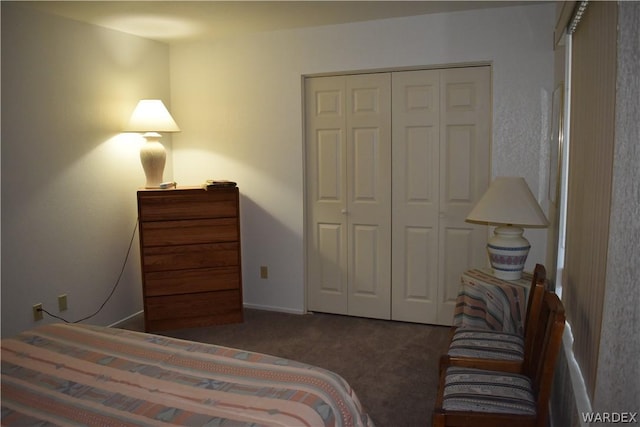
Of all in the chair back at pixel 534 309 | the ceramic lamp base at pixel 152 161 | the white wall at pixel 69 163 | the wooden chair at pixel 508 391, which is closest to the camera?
the wooden chair at pixel 508 391

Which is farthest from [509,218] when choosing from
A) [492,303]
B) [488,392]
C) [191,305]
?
[191,305]

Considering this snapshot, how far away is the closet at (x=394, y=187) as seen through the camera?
3.65 m

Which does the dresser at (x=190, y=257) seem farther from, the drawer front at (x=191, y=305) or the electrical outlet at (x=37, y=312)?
the electrical outlet at (x=37, y=312)

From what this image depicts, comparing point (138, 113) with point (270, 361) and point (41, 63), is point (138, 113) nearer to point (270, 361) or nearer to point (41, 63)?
point (41, 63)

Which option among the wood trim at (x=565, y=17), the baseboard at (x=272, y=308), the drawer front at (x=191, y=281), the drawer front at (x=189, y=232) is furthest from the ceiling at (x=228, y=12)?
the baseboard at (x=272, y=308)

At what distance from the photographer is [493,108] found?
11.3ft

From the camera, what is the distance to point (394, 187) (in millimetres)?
3857

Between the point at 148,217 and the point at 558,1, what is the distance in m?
2.94

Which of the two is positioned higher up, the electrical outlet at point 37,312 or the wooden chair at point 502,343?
the wooden chair at point 502,343

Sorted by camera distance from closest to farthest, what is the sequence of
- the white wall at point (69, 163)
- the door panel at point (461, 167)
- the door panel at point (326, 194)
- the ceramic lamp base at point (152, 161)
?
the white wall at point (69, 163)
the door panel at point (461, 167)
the ceramic lamp base at point (152, 161)
the door panel at point (326, 194)

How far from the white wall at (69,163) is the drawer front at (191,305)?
41cm

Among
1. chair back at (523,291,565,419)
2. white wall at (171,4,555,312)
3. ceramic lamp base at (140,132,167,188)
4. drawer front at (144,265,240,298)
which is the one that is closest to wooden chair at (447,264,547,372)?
chair back at (523,291,565,419)

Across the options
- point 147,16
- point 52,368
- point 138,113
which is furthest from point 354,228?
point 52,368

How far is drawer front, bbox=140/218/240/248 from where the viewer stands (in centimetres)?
368
